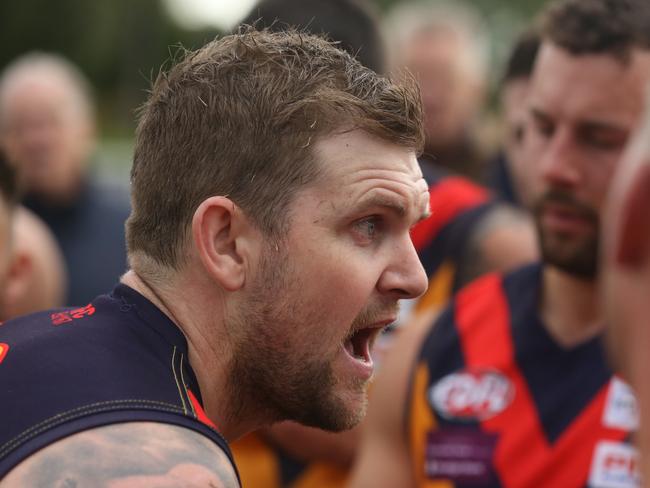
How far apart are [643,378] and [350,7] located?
3.20 m

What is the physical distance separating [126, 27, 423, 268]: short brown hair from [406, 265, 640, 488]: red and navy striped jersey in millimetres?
1355

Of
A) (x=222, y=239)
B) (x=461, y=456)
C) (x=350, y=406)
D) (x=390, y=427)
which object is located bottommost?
(x=390, y=427)

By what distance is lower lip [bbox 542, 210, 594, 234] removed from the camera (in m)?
3.73

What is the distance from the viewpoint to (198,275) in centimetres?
234

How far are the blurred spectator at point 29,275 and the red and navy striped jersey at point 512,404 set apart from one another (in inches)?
63.6

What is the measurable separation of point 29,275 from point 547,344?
88.0 inches

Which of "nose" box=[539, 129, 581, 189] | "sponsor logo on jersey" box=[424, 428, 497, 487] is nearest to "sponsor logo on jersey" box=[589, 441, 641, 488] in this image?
"sponsor logo on jersey" box=[424, 428, 497, 487]

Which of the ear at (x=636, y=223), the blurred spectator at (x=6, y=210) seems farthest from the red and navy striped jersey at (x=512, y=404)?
the ear at (x=636, y=223)

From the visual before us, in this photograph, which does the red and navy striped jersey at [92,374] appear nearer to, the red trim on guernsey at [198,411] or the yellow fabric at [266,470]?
the red trim on guernsey at [198,411]

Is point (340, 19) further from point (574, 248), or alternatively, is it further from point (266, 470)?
point (266, 470)

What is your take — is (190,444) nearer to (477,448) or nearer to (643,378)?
(643,378)

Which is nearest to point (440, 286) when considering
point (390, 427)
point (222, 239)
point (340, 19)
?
point (390, 427)

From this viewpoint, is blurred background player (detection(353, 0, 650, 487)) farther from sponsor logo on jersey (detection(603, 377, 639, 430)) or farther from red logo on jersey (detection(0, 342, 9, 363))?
red logo on jersey (detection(0, 342, 9, 363))

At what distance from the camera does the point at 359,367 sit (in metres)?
2.41
